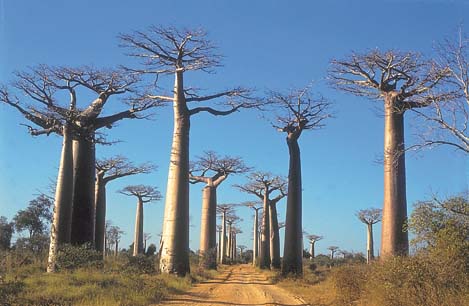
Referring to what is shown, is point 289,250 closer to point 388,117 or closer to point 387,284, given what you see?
point 388,117

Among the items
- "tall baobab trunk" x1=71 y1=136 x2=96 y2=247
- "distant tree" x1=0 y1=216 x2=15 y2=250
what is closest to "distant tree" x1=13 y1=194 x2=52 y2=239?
"distant tree" x1=0 y1=216 x2=15 y2=250

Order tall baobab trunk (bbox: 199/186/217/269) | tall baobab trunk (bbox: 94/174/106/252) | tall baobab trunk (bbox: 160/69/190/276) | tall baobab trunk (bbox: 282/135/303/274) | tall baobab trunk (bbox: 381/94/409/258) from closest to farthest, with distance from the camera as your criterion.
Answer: tall baobab trunk (bbox: 381/94/409/258) → tall baobab trunk (bbox: 160/69/190/276) → tall baobab trunk (bbox: 282/135/303/274) → tall baobab trunk (bbox: 94/174/106/252) → tall baobab trunk (bbox: 199/186/217/269)

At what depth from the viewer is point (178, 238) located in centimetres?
1814

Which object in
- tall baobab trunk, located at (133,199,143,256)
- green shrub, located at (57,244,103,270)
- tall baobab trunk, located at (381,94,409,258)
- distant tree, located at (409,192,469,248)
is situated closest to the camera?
distant tree, located at (409,192,469,248)

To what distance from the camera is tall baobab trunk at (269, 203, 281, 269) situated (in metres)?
37.3

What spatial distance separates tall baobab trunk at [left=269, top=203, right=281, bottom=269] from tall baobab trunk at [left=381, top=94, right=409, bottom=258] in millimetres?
23092

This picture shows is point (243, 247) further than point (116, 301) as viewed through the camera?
Yes

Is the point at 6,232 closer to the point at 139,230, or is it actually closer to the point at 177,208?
the point at 139,230

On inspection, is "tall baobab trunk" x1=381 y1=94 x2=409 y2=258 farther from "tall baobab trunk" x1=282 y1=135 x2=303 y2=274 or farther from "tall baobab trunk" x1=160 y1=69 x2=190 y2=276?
"tall baobab trunk" x1=282 y1=135 x2=303 y2=274

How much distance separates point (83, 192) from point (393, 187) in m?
10.3

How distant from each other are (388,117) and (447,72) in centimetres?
548

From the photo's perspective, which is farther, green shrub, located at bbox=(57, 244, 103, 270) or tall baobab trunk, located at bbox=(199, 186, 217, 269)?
tall baobab trunk, located at bbox=(199, 186, 217, 269)

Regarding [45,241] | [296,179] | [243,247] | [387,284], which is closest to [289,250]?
[296,179]

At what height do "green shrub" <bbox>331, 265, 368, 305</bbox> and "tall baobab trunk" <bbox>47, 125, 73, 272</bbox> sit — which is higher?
"tall baobab trunk" <bbox>47, 125, 73, 272</bbox>
